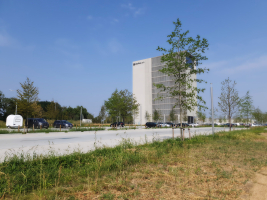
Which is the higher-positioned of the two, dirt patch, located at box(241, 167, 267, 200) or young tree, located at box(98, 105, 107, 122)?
young tree, located at box(98, 105, 107, 122)

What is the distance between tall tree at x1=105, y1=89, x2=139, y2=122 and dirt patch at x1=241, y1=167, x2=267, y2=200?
168 feet

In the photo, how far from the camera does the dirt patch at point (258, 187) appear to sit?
3827 mm

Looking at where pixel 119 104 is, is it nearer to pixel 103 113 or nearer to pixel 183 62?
pixel 103 113

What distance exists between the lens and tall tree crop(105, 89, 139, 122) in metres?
56.6

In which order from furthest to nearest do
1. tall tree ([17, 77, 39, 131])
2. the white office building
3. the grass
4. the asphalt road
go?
the white office building < tall tree ([17, 77, 39, 131]) < the asphalt road < the grass

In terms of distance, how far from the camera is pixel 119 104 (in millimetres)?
55875

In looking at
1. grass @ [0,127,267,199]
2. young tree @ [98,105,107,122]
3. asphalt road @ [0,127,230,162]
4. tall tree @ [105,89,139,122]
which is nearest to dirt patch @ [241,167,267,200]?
grass @ [0,127,267,199]

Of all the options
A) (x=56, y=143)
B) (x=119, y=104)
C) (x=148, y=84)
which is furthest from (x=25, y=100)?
(x=148, y=84)

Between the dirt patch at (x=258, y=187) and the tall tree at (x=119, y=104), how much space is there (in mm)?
51296

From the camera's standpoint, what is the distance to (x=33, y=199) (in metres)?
3.45

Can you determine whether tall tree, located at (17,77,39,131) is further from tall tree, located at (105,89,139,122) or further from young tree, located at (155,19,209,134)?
tall tree, located at (105,89,139,122)

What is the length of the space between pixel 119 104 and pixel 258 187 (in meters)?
52.0

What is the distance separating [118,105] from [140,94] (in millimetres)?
50568

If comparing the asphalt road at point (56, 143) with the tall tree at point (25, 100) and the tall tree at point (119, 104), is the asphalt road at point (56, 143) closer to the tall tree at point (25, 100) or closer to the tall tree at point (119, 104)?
the tall tree at point (25, 100)
